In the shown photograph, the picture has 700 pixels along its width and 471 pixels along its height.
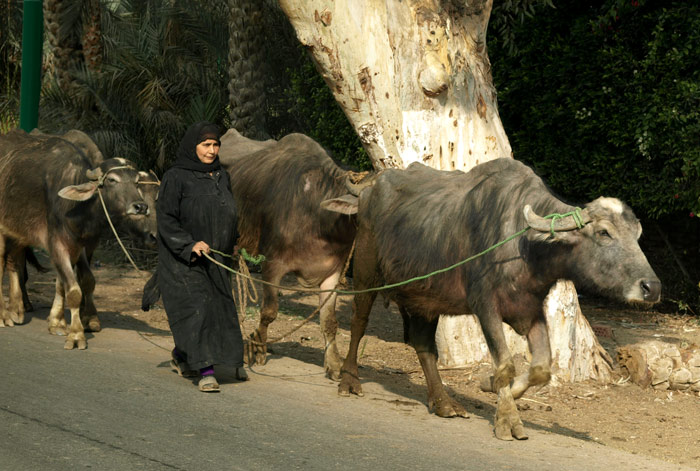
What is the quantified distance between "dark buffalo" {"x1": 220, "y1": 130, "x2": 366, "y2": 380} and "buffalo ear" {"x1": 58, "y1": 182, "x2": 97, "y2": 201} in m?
1.56

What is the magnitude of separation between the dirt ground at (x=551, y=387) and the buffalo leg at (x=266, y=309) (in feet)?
2.80

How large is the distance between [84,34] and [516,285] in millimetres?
15132

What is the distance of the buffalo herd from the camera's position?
6316 millimetres

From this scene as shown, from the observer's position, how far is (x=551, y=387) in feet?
29.0

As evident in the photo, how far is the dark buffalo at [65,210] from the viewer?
30.4 feet

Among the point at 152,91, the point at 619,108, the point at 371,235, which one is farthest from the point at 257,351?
the point at 152,91

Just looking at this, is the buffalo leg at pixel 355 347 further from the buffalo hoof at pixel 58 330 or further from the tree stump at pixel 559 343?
the buffalo hoof at pixel 58 330

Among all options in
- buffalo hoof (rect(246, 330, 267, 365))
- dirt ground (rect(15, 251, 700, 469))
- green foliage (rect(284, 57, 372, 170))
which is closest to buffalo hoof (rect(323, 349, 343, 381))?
dirt ground (rect(15, 251, 700, 469))

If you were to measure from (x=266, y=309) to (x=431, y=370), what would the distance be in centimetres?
222

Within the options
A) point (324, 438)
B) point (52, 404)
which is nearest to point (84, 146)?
point (52, 404)

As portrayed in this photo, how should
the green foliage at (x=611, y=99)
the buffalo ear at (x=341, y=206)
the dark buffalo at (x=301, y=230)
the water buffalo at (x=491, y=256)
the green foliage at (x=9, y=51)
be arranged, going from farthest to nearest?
1. the green foliage at (x=9, y=51)
2. the green foliage at (x=611, y=99)
3. the dark buffalo at (x=301, y=230)
4. the buffalo ear at (x=341, y=206)
5. the water buffalo at (x=491, y=256)

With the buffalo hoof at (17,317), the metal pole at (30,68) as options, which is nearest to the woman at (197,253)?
the buffalo hoof at (17,317)

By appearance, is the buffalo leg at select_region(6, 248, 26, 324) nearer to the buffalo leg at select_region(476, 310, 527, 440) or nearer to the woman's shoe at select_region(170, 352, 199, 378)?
the woman's shoe at select_region(170, 352, 199, 378)

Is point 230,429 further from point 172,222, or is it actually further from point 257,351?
point 257,351
